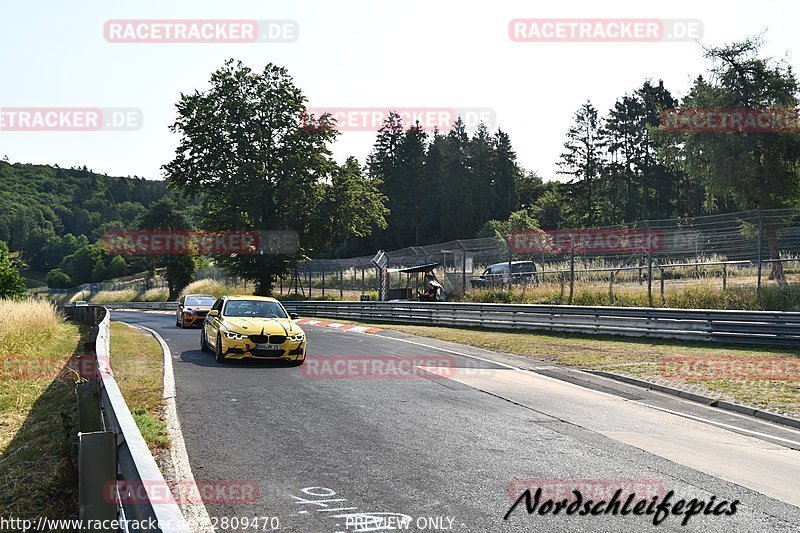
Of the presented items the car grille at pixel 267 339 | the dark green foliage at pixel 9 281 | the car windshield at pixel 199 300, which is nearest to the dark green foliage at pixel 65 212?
the dark green foliage at pixel 9 281

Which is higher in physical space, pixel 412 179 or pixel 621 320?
pixel 412 179

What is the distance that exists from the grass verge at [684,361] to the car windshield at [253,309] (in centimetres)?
585

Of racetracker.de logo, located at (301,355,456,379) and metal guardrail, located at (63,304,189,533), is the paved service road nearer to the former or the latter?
racetracker.de logo, located at (301,355,456,379)

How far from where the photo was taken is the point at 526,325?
890 inches

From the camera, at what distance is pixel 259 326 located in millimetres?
13695

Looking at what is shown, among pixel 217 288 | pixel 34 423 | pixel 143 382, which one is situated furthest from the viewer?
pixel 217 288

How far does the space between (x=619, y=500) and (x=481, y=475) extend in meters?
1.17

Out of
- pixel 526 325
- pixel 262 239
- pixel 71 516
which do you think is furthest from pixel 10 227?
pixel 71 516

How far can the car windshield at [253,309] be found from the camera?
1479 centimetres

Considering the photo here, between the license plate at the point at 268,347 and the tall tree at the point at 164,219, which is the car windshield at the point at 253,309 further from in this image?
the tall tree at the point at 164,219

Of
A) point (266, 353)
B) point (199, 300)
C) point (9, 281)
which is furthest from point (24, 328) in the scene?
point (9, 281)

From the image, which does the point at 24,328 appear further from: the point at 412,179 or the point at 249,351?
the point at 412,179

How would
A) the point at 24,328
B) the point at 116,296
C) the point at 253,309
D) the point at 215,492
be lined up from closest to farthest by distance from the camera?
the point at 215,492
the point at 253,309
the point at 24,328
the point at 116,296

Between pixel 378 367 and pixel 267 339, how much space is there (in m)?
2.21
